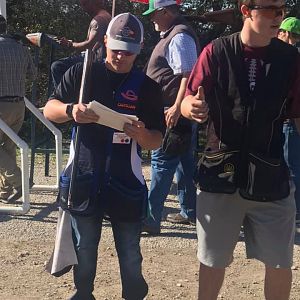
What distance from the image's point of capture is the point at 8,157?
627 cm

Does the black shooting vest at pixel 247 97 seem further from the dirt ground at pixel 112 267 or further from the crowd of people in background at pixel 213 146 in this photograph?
the dirt ground at pixel 112 267

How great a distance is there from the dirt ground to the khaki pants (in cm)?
55

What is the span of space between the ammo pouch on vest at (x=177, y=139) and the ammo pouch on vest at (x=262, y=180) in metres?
1.58

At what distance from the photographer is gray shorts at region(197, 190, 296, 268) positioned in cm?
302

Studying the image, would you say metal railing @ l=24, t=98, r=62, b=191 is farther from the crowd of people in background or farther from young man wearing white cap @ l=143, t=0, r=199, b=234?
the crowd of people in background

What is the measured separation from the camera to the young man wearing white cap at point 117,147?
3.13 meters

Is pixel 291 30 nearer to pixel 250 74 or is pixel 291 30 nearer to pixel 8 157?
pixel 250 74

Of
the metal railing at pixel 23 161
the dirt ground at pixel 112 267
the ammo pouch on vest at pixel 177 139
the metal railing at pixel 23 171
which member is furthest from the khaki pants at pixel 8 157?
the ammo pouch on vest at pixel 177 139

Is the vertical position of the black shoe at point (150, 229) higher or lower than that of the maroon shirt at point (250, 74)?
lower

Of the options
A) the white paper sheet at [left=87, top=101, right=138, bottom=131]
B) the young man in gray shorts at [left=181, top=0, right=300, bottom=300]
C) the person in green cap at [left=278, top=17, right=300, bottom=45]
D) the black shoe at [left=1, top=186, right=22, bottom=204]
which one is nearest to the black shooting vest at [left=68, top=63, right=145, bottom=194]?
the white paper sheet at [left=87, top=101, right=138, bottom=131]

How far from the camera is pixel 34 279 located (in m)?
4.24

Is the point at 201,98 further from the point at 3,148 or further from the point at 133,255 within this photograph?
the point at 3,148

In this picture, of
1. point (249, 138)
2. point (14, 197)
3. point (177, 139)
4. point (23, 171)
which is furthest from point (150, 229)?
point (249, 138)

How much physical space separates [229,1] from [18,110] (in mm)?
8466
